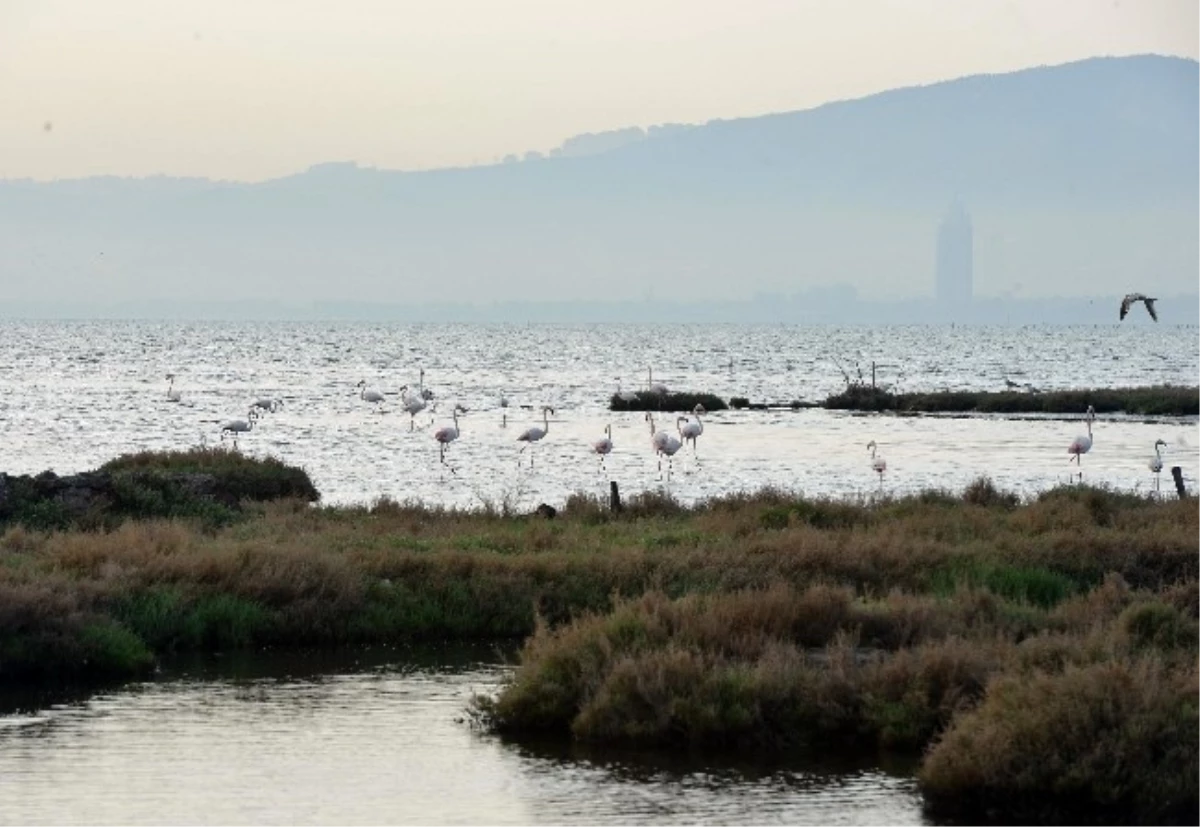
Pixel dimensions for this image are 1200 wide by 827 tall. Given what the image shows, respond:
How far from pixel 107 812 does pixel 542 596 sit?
26.2 ft

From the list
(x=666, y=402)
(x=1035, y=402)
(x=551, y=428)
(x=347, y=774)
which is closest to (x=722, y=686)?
(x=347, y=774)

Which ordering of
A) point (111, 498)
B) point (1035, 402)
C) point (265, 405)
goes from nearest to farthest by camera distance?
point (111, 498)
point (265, 405)
point (1035, 402)

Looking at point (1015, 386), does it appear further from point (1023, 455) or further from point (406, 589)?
point (406, 589)

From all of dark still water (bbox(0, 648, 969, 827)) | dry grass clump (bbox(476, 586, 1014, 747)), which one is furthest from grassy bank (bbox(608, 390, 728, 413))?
dry grass clump (bbox(476, 586, 1014, 747))

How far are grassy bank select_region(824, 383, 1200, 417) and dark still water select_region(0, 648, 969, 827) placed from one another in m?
54.9

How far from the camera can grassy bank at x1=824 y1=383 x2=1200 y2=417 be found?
67875mm

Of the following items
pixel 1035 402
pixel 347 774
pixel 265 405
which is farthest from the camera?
pixel 1035 402

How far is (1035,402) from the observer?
69.9 meters

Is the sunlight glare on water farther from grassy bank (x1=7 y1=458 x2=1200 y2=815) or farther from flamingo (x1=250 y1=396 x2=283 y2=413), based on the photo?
grassy bank (x1=7 y1=458 x2=1200 y2=815)

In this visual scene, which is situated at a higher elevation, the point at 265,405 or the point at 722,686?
the point at 722,686

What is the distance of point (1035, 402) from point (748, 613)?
5624 centimetres

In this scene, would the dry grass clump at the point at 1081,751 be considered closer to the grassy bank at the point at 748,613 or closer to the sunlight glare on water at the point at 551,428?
the grassy bank at the point at 748,613

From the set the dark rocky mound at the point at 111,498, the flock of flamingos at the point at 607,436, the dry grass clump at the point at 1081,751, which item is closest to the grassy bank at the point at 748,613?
the dry grass clump at the point at 1081,751

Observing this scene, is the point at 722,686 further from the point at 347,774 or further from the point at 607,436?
the point at 607,436
